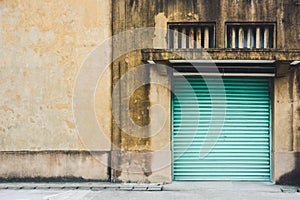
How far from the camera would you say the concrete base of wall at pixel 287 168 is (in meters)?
8.91

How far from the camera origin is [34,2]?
9.47m

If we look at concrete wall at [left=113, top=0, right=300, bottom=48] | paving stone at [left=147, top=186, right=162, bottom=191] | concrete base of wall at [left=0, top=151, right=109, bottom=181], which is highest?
A: concrete wall at [left=113, top=0, right=300, bottom=48]

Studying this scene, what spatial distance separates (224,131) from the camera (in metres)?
9.37

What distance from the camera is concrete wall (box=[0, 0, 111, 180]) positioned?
933 cm

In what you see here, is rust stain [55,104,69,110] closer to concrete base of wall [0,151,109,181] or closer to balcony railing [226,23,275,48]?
concrete base of wall [0,151,109,181]

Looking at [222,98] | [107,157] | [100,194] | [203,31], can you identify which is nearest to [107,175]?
[107,157]

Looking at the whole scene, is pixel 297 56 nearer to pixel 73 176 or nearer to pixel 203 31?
pixel 203 31

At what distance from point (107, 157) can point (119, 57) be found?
2.66 meters

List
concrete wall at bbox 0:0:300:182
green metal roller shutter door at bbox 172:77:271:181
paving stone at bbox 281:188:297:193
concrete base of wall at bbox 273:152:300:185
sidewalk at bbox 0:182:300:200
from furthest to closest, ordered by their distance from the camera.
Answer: green metal roller shutter door at bbox 172:77:271:181, concrete wall at bbox 0:0:300:182, concrete base of wall at bbox 273:152:300:185, paving stone at bbox 281:188:297:193, sidewalk at bbox 0:182:300:200

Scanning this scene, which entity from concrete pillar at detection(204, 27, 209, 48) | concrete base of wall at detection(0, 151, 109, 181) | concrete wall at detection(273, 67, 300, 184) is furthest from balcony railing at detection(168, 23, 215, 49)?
concrete base of wall at detection(0, 151, 109, 181)

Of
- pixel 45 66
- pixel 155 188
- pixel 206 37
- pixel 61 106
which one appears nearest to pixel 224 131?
pixel 155 188

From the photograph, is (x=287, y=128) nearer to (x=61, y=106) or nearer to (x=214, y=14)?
(x=214, y=14)

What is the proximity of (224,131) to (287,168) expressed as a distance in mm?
1817

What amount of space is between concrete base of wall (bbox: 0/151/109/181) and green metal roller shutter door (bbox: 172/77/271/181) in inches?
81.3
